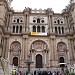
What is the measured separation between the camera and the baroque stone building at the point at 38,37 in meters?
32.4

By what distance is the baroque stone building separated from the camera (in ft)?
106

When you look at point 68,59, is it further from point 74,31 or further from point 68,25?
point 68,25

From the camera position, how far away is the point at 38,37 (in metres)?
34.6

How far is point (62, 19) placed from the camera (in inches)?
1481

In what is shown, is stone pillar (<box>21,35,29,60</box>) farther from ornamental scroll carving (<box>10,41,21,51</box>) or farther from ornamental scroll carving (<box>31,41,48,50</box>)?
ornamental scroll carving (<box>31,41,48,50</box>)

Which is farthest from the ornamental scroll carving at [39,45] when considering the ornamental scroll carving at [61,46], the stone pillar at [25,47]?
the ornamental scroll carving at [61,46]

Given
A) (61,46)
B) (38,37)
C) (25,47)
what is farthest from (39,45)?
(61,46)

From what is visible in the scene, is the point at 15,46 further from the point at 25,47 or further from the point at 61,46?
the point at 61,46

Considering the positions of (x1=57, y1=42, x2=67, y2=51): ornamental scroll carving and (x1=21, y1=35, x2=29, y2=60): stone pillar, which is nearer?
(x1=21, y1=35, x2=29, y2=60): stone pillar

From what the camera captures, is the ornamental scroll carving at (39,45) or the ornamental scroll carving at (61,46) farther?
the ornamental scroll carving at (61,46)

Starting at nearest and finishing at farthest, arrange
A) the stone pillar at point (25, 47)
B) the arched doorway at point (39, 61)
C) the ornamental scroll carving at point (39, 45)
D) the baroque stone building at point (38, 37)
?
1. the stone pillar at point (25, 47)
2. the baroque stone building at point (38, 37)
3. the arched doorway at point (39, 61)
4. the ornamental scroll carving at point (39, 45)

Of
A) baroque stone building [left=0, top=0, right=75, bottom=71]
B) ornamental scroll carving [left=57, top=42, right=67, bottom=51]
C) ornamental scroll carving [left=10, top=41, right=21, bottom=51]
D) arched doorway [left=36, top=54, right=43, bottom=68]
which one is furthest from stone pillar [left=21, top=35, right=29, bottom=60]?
ornamental scroll carving [left=57, top=42, right=67, bottom=51]

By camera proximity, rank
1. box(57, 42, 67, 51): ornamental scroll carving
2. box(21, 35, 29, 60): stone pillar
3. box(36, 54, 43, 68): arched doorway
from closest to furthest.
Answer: box(21, 35, 29, 60): stone pillar, box(36, 54, 43, 68): arched doorway, box(57, 42, 67, 51): ornamental scroll carving

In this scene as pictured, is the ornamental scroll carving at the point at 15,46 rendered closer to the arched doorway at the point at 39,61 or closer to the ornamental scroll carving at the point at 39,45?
the ornamental scroll carving at the point at 39,45
